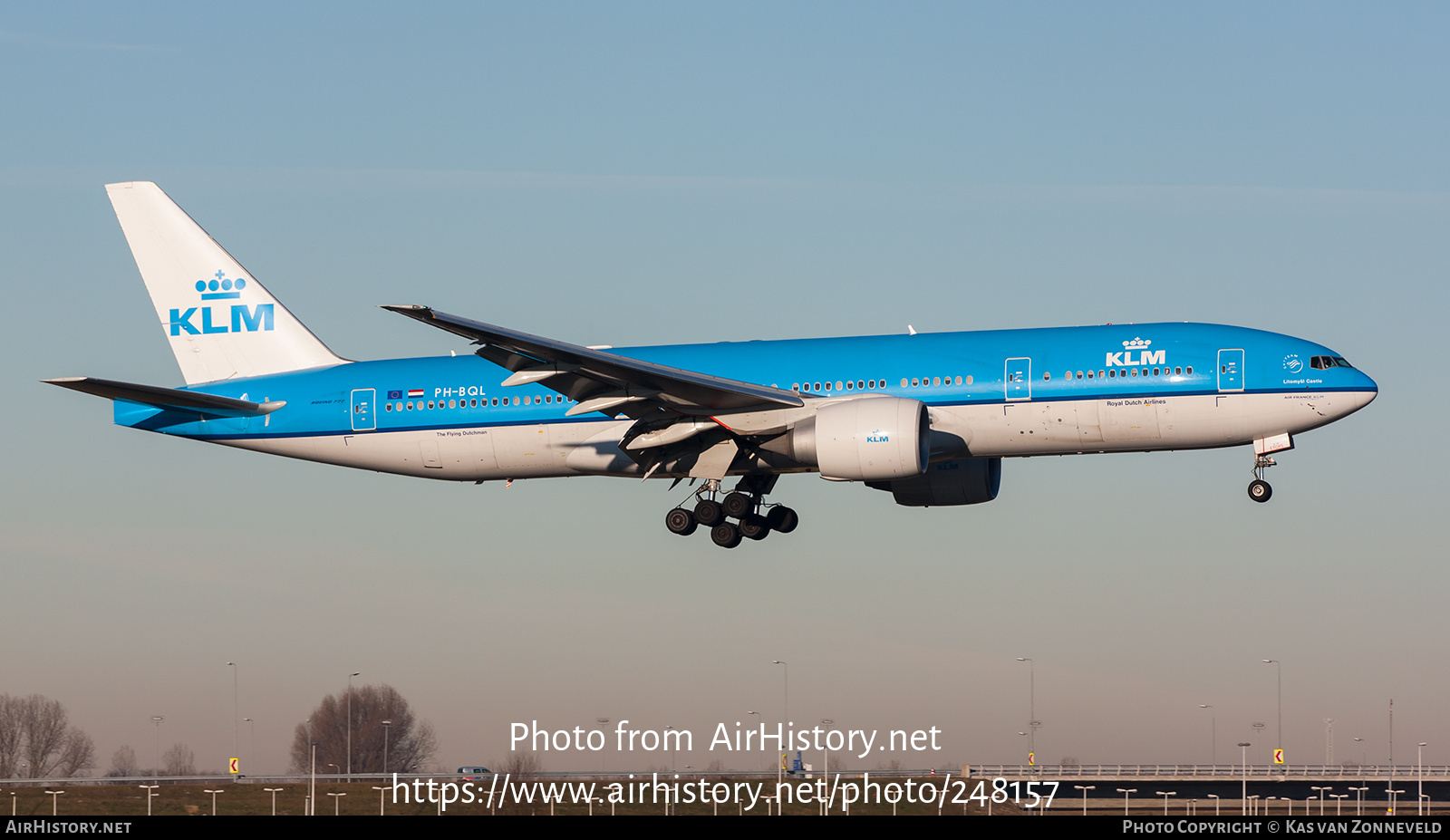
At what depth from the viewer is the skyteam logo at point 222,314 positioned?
47.5 m

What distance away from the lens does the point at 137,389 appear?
42.6 m

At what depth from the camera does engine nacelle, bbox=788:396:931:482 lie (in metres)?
37.4

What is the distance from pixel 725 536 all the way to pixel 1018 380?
30.6 ft

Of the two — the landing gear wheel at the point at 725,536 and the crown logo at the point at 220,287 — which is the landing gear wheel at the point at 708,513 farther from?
the crown logo at the point at 220,287

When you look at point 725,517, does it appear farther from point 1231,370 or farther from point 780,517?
point 1231,370

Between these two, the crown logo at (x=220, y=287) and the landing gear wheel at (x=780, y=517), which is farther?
the crown logo at (x=220, y=287)

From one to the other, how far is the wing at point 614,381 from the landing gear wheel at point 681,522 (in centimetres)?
359

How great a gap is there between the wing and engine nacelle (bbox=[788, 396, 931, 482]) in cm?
152

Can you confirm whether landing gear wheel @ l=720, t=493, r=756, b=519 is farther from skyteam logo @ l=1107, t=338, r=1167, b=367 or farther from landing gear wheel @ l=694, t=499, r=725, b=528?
skyteam logo @ l=1107, t=338, r=1167, b=367

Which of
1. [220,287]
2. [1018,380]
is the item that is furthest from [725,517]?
[220,287]

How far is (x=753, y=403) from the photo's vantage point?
39281 mm

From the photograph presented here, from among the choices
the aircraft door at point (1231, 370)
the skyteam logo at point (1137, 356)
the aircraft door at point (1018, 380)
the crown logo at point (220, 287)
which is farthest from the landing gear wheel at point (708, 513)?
the crown logo at point (220, 287)
